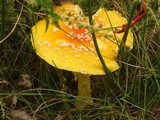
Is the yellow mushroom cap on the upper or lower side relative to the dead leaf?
upper

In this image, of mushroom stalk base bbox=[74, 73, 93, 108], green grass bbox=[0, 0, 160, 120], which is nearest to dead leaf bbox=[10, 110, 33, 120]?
green grass bbox=[0, 0, 160, 120]

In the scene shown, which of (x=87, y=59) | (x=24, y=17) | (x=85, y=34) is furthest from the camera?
(x=24, y=17)

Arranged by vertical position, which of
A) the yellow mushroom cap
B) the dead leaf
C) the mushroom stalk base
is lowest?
the dead leaf

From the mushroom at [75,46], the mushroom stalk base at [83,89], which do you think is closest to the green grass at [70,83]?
the mushroom stalk base at [83,89]

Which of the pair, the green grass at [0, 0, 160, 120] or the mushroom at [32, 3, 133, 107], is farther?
the green grass at [0, 0, 160, 120]

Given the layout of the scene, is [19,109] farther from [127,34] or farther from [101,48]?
[127,34]

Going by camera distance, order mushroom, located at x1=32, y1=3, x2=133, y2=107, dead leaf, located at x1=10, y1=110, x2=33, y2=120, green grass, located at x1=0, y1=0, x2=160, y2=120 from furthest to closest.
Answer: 1. green grass, located at x1=0, y1=0, x2=160, y2=120
2. dead leaf, located at x1=10, y1=110, x2=33, y2=120
3. mushroom, located at x1=32, y1=3, x2=133, y2=107

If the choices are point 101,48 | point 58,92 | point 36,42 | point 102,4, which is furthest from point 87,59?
point 102,4

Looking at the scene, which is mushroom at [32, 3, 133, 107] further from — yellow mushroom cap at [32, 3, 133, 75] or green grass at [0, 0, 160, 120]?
green grass at [0, 0, 160, 120]
